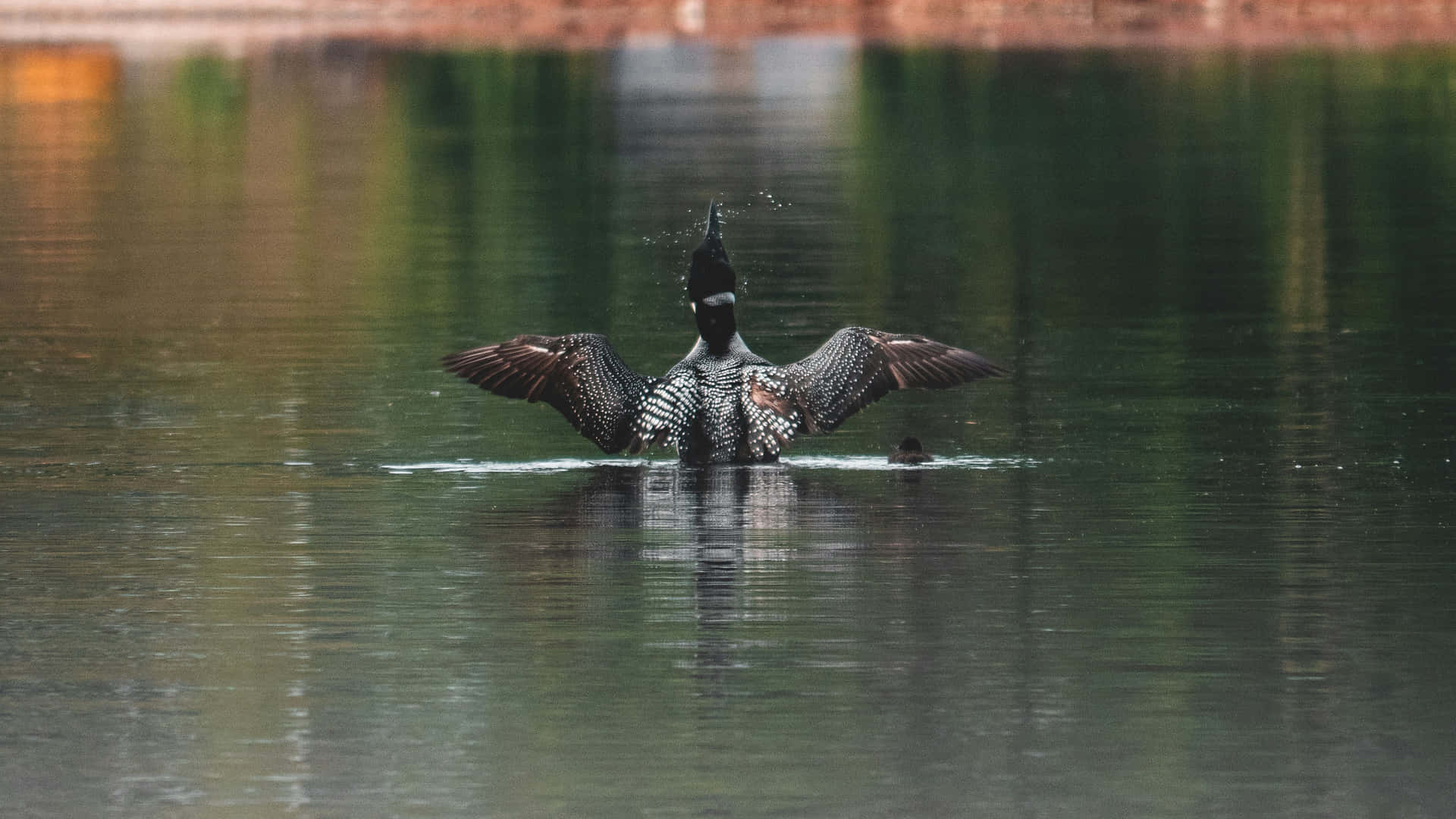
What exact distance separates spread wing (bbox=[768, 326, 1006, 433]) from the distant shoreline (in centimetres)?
5895

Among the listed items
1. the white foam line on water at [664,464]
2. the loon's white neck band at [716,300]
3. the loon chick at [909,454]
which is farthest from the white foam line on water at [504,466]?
the loon chick at [909,454]

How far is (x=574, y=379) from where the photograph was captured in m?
16.3

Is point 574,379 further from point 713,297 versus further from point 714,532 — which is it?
point 714,532

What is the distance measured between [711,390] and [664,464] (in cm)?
61

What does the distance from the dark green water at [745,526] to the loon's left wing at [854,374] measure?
0.98ft

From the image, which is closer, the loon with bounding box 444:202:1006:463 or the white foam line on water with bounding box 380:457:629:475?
the white foam line on water with bounding box 380:457:629:475

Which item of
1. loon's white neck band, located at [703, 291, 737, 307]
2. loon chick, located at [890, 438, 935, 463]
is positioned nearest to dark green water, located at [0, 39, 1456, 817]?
loon chick, located at [890, 438, 935, 463]

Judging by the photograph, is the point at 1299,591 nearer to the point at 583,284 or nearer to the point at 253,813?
the point at 253,813

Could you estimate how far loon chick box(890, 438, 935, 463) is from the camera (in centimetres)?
1593

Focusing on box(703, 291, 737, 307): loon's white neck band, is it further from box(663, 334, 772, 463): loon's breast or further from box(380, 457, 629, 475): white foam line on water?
box(380, 457, 629, 475): white foam line on water

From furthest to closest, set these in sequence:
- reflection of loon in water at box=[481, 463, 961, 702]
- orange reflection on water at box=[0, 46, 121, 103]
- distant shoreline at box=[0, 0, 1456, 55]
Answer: distant shoreline at box=[0, 0, 1456, 55] → orange reflection on water at box=[0, 46, 121, 103] → reflection of loon in water at box=[481, 463, 961, 702]

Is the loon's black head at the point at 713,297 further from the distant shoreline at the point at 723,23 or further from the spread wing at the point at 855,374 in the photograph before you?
the distant shoreline at the point at 723,23

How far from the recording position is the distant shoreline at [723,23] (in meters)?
84.1

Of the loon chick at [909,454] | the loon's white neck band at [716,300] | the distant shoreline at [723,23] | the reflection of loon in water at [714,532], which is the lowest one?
the reflection of loon in water at [714,532]
